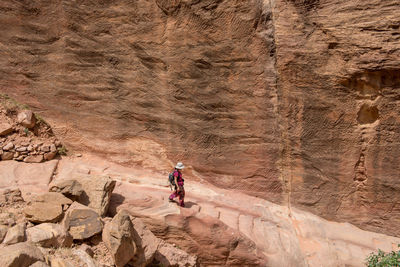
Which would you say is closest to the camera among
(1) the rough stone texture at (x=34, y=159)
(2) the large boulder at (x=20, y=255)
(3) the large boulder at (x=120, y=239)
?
(2) the large boulder at (x=20, y=255)

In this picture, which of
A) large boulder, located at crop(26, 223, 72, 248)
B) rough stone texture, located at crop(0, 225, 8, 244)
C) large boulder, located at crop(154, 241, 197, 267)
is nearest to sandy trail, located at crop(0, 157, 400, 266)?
large boulder, located at crop(154, 241, 197, 267)

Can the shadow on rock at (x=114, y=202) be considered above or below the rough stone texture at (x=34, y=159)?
below

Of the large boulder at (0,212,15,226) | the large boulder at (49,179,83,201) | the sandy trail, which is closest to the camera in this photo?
the large boulder at (0,212,15,226)

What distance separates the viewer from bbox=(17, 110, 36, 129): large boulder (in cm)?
798

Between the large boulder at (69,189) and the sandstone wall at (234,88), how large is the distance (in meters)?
1.96

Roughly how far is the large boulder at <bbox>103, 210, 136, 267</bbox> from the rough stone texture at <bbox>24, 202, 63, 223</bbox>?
794 millimetres

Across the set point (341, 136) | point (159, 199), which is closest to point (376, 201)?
point (341, 136)

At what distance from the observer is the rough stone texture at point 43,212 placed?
222 inches

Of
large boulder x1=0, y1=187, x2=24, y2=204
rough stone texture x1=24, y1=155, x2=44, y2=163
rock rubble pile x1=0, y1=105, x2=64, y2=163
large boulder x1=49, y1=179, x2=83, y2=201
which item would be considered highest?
rock rubble pile x1=0, y1=105, x2=64, y2=163

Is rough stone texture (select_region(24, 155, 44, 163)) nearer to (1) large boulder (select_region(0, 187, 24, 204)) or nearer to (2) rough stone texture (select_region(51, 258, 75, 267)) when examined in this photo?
(1) large boulder (select_region(0, 187, 24, 204))

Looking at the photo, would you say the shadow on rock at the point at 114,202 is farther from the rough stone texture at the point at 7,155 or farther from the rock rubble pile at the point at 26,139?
the rough stone texture at the point at 7,155

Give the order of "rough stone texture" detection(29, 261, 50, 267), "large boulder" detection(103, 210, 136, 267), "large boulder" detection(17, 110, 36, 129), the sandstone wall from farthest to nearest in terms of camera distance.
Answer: "large boulder" detection(17, 110, 36, 129) → the sandstone wall → "large boulder" detection(103, 210, 136, 267) → "rough stone texture" detection(29, 261, 50, 267)

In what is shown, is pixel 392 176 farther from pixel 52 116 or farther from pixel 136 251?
pixel 52 116

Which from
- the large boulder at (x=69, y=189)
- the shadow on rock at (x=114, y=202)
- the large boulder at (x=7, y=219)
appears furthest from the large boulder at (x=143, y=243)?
the large boulder at (x=7, y=219)
